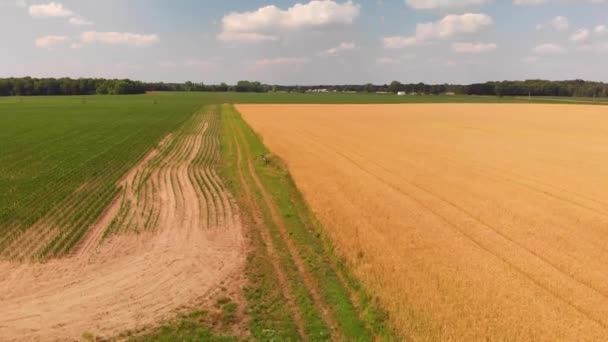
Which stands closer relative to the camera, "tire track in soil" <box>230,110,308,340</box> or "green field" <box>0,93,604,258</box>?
"tire track in soil" <box>230,110,308,340</box>

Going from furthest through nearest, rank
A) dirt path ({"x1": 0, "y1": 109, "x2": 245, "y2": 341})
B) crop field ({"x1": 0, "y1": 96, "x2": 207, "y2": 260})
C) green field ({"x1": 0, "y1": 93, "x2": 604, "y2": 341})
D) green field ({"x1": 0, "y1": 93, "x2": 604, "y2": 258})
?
1. green field ({"x1": 0, "y1": 93, "x2": 604, "y2": 258})
2. crop field ({"x1": 0, "y1": 96, "x2": 207, "y2": 260})
3. dirt path ({"x1": 0, "y1": 109, "x2": 245, "y2": 341})
4. green field ({"x1": 0, "y1": 93, "x2": 604, "y2": 341})

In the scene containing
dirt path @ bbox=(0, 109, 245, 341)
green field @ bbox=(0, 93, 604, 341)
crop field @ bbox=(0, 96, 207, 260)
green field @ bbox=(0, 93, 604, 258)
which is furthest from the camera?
green field @ bbox=(0, 93, 604, 258)

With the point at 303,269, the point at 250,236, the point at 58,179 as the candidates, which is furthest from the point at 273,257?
the point at 58,179

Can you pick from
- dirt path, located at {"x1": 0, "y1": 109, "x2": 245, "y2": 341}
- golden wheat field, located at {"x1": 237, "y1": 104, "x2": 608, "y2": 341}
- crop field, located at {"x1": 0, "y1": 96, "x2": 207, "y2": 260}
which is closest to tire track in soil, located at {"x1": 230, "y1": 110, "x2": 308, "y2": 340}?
dirt path, located at {"x1": 0, "y1": 109, "x2": 245, "y2": 341}

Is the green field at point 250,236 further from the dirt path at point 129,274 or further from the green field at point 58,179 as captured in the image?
the dirt path at point 129,274

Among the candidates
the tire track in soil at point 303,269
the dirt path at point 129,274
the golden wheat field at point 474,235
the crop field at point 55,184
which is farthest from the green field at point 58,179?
the golden wheat field at point 474,235

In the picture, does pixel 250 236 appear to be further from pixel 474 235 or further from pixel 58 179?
pixel 58 179

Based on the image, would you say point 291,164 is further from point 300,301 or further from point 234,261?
point 300,301

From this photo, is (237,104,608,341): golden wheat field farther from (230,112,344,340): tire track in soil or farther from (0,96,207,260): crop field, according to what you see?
(0,96,207,260): crop field
